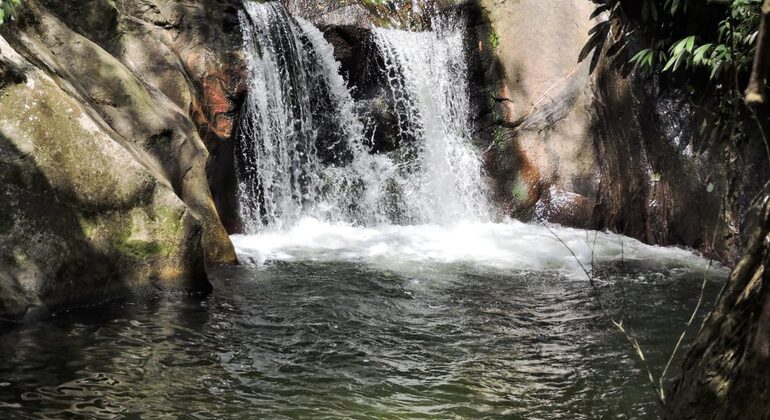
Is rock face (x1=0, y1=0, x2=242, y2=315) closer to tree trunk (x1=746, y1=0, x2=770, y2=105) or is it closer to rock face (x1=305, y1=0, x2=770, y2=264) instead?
rock face (x1=305, y1=0, x2=770, y2=264)

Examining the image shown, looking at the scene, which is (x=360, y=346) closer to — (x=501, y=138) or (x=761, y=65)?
(x=761, y=65)

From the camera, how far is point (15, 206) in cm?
539

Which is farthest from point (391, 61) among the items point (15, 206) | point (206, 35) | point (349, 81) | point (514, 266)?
point (15, 206)

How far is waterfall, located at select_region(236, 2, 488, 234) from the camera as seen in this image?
10.7m

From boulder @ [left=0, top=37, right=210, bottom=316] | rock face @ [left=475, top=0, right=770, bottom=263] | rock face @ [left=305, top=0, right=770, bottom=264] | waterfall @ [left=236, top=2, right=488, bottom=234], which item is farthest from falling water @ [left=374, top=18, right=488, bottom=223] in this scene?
boulder @ [left=0, top=37, right=210, bottom=316]

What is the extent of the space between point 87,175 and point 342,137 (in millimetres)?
6371

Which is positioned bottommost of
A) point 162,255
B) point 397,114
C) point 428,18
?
point 162,255

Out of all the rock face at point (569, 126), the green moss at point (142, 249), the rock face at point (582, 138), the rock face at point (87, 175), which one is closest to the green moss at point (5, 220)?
the rock face at point (87, 175)

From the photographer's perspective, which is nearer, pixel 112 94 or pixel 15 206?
pixel 15 206

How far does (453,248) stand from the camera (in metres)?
9.25

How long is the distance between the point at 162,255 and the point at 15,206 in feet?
4.29

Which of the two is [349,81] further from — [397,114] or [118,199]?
[118,199]

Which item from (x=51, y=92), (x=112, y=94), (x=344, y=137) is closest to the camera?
(x=51, y=92)

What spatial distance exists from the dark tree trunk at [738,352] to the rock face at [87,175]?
478 centimetres
